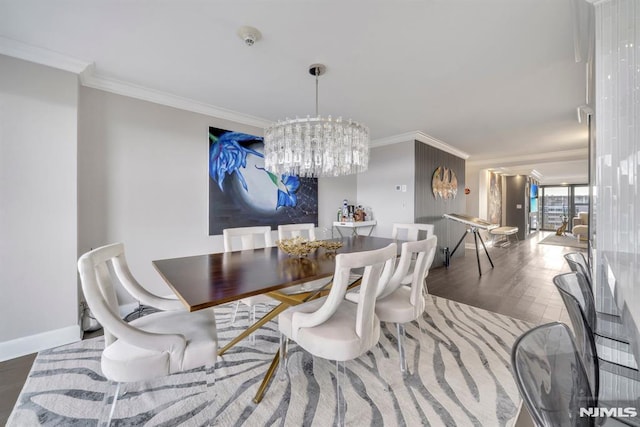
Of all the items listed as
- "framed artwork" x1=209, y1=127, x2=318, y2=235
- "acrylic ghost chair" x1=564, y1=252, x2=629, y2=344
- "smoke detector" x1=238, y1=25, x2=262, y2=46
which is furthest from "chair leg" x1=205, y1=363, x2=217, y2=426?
"smoke detector" x1=238, y1=25, x2=262, y2=46

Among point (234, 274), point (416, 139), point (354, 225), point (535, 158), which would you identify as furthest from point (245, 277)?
point (535, 158)

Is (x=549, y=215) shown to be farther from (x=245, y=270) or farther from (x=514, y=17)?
(x=245, y=270)

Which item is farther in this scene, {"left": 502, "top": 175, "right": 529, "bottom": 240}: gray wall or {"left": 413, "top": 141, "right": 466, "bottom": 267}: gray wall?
{"left": 502, "top": 175, "right": 529, "bottom": 240}: gray wall

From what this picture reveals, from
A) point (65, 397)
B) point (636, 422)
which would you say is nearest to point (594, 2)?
point (636, 422)

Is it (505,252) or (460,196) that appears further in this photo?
(505,252)

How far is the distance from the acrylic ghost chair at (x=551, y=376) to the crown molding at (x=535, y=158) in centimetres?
663

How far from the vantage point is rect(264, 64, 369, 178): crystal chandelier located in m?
2.11

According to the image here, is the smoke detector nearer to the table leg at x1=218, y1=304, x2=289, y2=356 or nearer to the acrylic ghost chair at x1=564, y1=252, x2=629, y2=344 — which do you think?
the table leg at x1=218, y1=304, x2=289, y2=356

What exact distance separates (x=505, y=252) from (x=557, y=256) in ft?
3.23

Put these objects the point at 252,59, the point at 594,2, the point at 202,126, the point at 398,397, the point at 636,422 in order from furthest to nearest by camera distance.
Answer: the point at 202,126 < the point at 252,59 < the point at 398,397 < the point at 594,2 < the point at 636,422

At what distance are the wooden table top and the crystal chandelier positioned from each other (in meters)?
0.87

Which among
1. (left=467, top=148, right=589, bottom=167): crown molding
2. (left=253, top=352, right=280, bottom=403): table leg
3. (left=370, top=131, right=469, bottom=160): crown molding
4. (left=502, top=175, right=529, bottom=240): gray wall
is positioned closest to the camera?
(left=253, top=352, right=280, bottom=403): table leg

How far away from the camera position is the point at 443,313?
2662 mm
